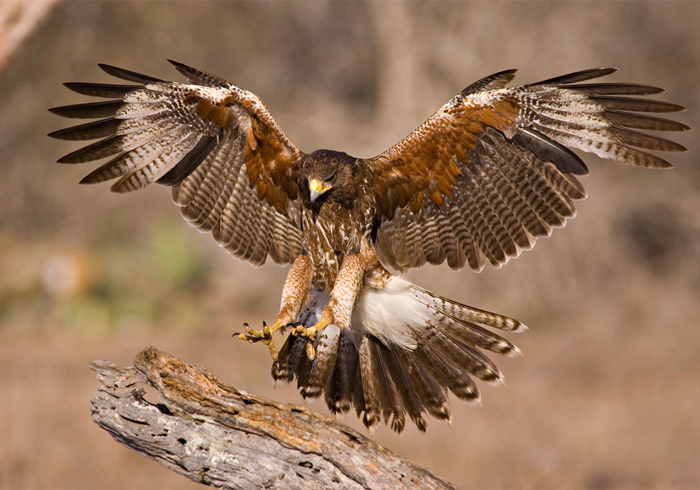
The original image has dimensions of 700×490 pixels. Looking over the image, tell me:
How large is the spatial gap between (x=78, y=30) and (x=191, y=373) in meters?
18.5

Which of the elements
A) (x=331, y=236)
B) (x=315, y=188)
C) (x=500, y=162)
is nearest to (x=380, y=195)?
(x=331, y=236)

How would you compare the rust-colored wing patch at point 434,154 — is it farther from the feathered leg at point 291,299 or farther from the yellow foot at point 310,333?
the yellow foot at point 310,333

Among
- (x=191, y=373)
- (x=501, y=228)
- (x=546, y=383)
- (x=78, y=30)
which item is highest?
(x=78, y=30)

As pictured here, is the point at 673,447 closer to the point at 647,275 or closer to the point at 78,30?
the point at 647,275

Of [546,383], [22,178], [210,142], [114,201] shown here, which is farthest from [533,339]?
[22,178]

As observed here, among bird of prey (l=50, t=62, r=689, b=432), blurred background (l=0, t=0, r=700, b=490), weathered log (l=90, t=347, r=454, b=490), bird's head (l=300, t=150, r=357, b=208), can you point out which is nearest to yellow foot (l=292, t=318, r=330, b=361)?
bird of prey (l=50, t=62, r=689, b=432)

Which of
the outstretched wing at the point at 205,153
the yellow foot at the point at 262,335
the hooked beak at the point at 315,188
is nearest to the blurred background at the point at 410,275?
the outstretched wing at the point at 205,153

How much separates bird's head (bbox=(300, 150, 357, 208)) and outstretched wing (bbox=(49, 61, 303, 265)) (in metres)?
0.27

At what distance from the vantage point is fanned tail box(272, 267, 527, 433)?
469cm

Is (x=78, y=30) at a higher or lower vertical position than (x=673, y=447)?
higher

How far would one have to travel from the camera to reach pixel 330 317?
473 centimetres

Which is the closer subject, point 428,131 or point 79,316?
point 428,131

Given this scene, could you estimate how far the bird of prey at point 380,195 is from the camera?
15.4 ft

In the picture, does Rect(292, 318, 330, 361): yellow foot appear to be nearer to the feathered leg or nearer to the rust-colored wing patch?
the feathered leg
